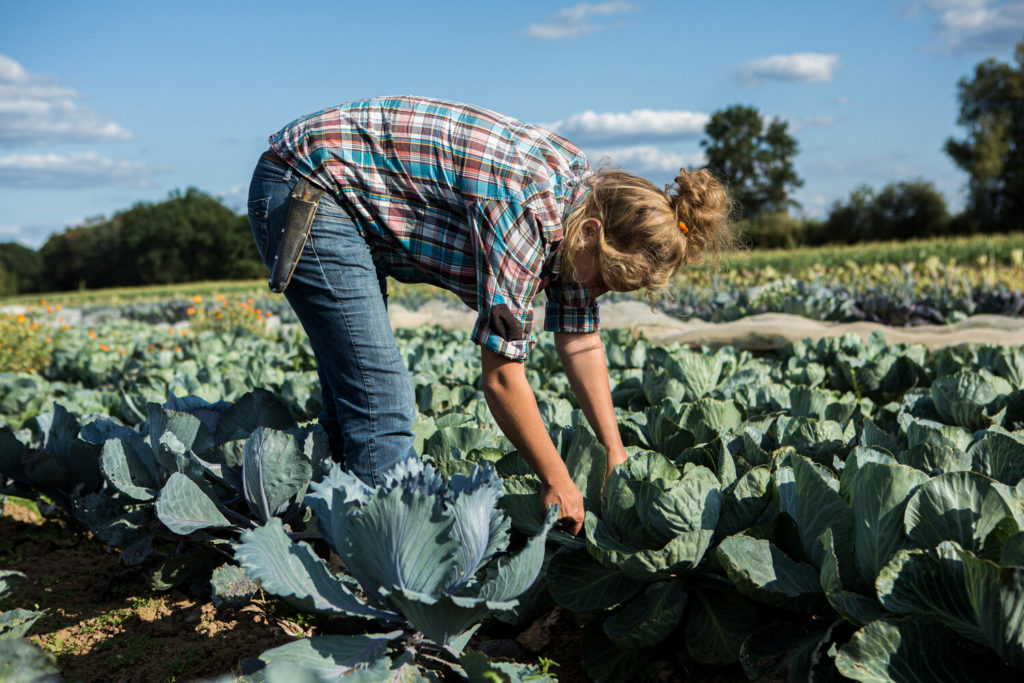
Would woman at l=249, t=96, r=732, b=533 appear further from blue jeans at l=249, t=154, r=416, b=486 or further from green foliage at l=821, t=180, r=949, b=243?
green foliage at l=821, t=180, r=949, b=243

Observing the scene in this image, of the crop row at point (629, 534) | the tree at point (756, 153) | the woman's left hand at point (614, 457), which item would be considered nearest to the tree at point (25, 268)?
the tree at point (756, 153)

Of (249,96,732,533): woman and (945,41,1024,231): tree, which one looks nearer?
(249,96,732,533): woman

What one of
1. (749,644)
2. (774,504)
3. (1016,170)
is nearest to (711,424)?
(774,504)

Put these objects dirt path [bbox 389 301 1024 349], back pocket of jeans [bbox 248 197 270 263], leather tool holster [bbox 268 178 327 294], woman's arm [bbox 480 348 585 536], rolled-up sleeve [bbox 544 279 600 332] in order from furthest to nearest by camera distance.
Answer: dirt path [bbox 389 301 1024 349] → rolled-up sleeve [bbox 544 279 600 332] → back pocket of jeans [bbox 248 197 270 263] → leather tool holster [bbox 268 178 327 294] → woman's arm [bbox 480 348 585 536]

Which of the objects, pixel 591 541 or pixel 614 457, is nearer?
pixel 591 541

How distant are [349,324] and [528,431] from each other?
2.10 ft

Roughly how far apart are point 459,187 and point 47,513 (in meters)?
2.24

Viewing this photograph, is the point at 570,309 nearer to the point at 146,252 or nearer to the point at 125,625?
the point at 125,625

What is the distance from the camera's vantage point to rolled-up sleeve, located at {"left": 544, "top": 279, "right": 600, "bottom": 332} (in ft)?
7.38

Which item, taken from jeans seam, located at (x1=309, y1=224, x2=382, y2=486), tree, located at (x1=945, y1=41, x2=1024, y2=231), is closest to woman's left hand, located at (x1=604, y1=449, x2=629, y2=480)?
jeans seam, located at (x1=309, y1=224, x2=382, y2=486)

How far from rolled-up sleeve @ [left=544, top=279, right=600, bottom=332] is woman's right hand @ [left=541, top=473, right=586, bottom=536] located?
0.63 metres

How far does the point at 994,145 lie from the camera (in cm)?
4134

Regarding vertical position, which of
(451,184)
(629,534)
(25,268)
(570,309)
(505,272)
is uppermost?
(25,268)

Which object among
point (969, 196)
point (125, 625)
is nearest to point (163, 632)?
point (125, 625)
